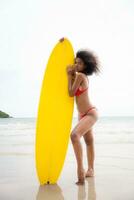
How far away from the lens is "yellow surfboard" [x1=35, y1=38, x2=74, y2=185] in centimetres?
427

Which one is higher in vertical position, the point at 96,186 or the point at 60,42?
the point at 60,42

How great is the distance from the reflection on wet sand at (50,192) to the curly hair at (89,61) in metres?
1.35

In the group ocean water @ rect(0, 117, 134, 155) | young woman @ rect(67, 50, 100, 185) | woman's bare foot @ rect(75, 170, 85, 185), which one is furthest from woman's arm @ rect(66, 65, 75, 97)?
ocean water @ rect(0, 117, 134, 155)

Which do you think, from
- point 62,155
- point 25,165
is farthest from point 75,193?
point 25,165

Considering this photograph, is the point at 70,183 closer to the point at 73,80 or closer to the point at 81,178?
the point at 81,178

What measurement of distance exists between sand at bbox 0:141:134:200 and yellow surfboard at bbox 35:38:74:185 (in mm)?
195

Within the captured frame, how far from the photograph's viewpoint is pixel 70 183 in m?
4.19

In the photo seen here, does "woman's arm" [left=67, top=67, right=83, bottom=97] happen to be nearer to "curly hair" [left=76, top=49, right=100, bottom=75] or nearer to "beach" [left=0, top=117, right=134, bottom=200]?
"curly hair" [left=76, top=49, right=100, bottom=75]

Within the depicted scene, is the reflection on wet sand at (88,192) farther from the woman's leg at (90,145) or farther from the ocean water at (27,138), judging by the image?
the ocean water at (27,138)

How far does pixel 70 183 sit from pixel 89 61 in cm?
139

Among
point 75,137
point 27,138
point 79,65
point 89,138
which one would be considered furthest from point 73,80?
point 27,138

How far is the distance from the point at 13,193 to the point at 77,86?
53.0 inches

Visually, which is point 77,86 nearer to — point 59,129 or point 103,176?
point 59,129

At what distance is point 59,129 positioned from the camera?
4.28m
